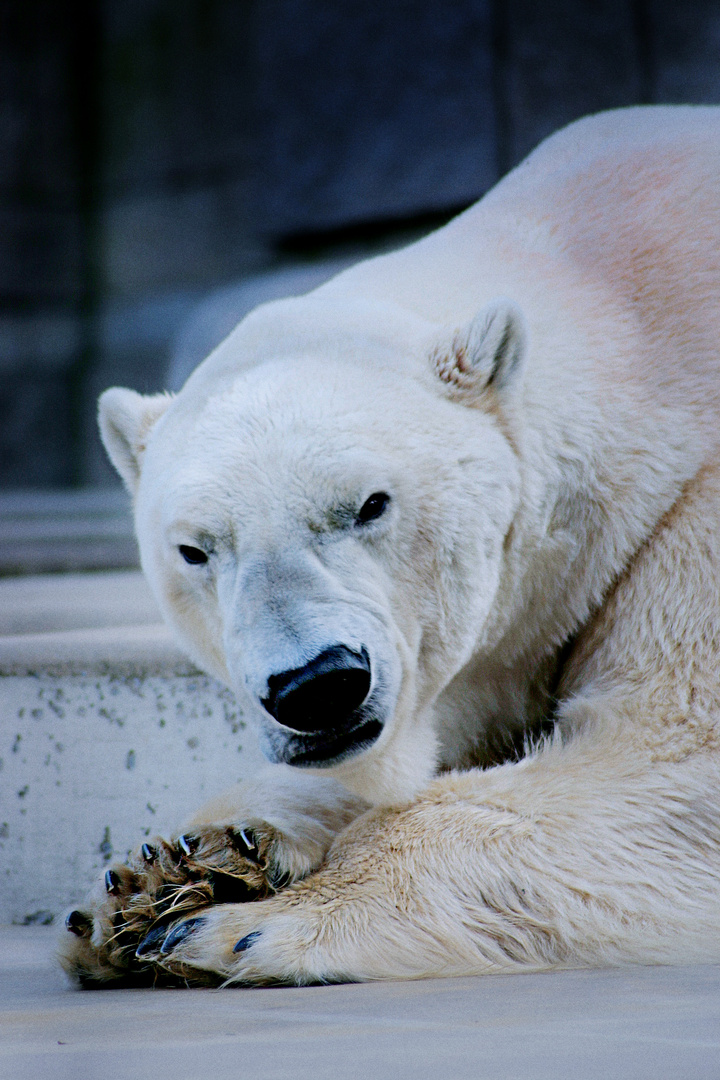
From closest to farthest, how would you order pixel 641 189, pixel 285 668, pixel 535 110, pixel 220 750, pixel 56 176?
pixel 285 668
pixel 641 189
pixel 220 750
pixel 535 110
pixel 56 176

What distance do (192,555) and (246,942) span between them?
50 cm

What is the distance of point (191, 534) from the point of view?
1670 mm

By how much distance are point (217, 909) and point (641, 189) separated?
1220mm

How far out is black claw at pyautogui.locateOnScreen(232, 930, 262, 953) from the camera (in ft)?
4.84

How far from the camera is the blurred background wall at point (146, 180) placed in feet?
19.3

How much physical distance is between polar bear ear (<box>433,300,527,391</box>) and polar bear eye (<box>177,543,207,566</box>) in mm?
407

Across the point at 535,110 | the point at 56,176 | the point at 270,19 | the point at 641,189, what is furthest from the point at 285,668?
the point at 56,176

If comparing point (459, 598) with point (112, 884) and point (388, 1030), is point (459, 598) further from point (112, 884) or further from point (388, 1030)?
point (388, 1030)

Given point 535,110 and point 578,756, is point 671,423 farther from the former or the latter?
point 535,110

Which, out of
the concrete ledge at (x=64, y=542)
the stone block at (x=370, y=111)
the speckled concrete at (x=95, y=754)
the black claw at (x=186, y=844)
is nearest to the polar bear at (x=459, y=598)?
the black claw at (x=186, y=844)

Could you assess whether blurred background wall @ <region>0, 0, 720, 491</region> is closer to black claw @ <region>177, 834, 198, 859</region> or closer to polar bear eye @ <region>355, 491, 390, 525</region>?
polar bear eye @ <region>355, 491, 390, 525</region>

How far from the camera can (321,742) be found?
1552 millimetres

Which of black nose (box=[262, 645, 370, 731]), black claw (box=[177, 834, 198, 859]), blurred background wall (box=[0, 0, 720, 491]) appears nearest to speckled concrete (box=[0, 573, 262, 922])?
black claw (box=[177, 834, 198, 859])

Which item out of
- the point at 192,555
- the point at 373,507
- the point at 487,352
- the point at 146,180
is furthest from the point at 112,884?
the point at 146,180
